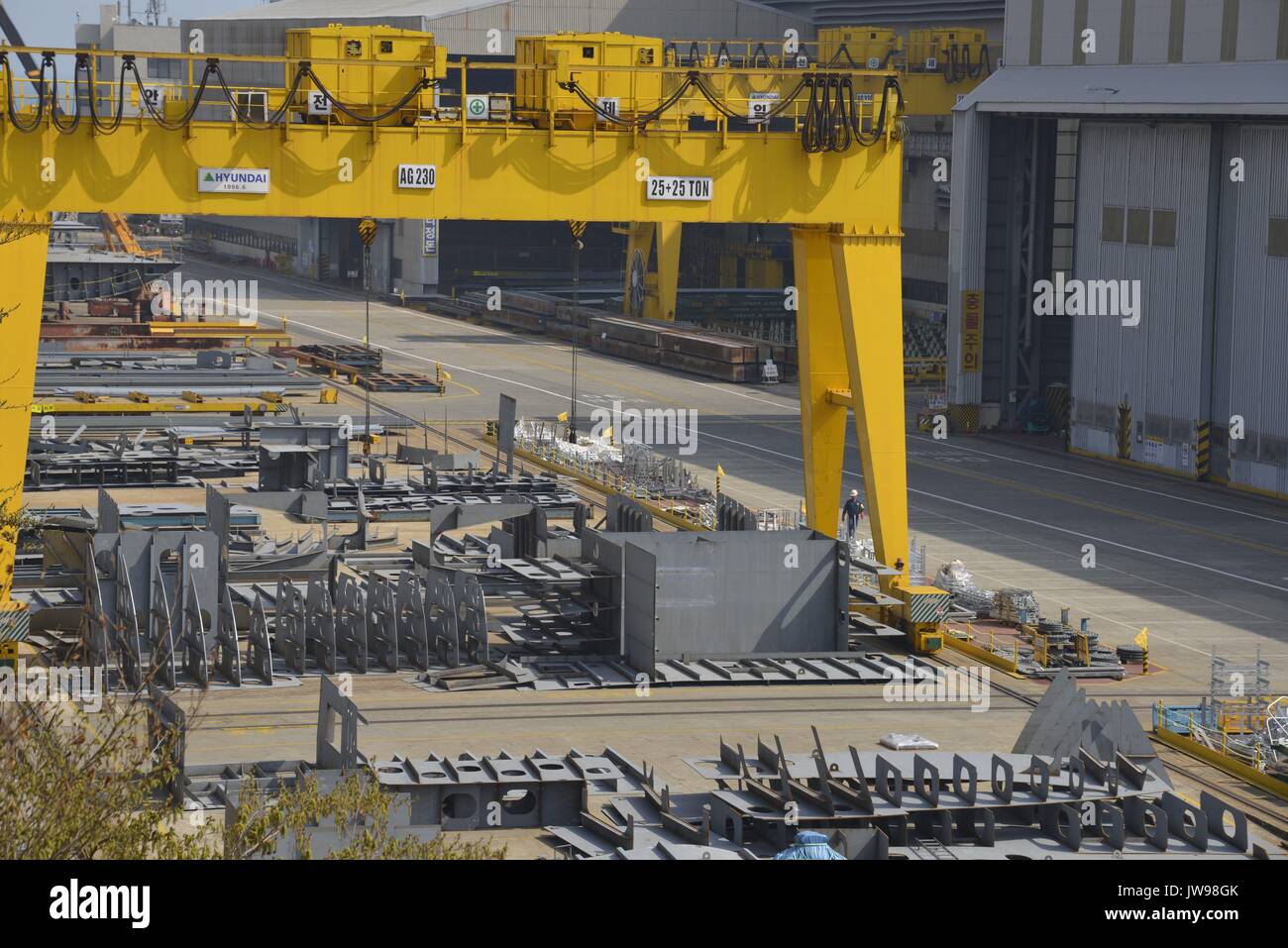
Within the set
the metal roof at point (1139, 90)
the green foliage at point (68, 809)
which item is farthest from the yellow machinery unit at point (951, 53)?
the green foliage at point (68, 809)

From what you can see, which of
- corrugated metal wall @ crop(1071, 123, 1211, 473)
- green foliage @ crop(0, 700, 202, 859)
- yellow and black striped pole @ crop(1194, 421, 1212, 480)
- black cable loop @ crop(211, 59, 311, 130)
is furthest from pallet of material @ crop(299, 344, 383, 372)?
green foliage @ crop(0, 700, 202, 859)

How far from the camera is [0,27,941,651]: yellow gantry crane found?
24.9 meters

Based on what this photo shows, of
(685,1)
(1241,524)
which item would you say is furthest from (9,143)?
(685,1)

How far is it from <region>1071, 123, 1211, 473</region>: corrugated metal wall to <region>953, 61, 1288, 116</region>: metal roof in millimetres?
1219

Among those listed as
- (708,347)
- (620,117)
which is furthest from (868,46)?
(620,117)

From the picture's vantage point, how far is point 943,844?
57.7 ft

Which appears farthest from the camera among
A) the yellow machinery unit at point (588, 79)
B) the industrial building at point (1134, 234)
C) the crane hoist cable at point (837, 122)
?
the industrial building at point (1134, 234)

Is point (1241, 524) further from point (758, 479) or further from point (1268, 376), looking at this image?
point (758, 479)

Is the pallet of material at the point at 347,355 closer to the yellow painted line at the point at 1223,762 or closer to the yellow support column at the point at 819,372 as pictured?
the yellow support column at the point at 819,372

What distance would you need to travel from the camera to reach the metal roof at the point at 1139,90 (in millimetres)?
39875

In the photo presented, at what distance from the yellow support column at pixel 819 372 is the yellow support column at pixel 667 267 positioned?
133 feet

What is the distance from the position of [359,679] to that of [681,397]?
107ft

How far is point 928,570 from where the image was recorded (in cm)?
3275

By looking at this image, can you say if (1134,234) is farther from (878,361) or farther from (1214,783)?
(1214,783)
